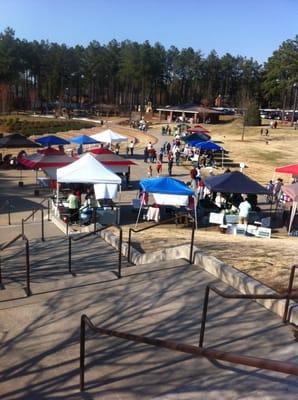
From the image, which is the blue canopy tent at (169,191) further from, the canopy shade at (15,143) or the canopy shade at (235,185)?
the canopy shade at (15,143)

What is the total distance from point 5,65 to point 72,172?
82390 millimetres

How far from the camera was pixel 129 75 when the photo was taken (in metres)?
99.8

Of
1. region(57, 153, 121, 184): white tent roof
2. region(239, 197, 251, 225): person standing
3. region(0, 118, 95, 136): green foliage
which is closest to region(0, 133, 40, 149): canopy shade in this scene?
region(57, 153, 121, 184): white tent roof

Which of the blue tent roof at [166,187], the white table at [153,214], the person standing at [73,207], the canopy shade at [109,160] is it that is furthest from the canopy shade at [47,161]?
the blue tent roof at [166,187]

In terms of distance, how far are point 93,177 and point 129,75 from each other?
8823 cm

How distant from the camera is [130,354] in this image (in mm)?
5355

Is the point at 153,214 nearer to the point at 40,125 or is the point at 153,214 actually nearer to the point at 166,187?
the point at 166,187

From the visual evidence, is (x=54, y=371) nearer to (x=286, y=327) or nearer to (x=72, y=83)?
(x=286, y=327)

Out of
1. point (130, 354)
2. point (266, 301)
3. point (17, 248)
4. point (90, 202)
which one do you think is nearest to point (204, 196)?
point (90, 202)

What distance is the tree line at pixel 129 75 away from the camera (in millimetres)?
95188

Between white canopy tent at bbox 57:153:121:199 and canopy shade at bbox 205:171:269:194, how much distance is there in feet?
11.1

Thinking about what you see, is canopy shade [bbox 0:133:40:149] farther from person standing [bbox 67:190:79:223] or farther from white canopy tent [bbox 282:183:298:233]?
white canopy tent [bbox 282:183:298:233]

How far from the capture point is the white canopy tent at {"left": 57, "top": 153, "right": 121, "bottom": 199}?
15.3 metres

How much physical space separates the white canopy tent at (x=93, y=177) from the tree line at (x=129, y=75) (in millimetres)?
76243
